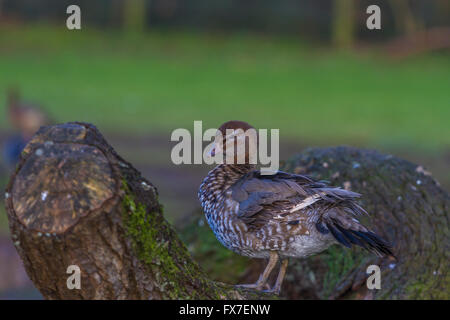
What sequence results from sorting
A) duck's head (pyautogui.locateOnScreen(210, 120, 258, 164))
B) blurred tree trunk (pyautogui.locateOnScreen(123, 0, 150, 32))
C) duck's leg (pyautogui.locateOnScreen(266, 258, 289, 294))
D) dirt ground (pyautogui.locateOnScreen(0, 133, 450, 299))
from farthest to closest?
blurred tree trunk (pyautogui.locateOnScreen(123, 0, 150, 32)) → dirt ground (pyautogui.locateOnScreen(0, 133, 450, 299)) → duck's head (pyautogui.locateOnScreen(210, 120, 258, 164)) → duck's leg (pyautogui.locateOnScreen(266, 258, 289, 294))

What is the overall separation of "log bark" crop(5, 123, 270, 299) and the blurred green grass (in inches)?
421

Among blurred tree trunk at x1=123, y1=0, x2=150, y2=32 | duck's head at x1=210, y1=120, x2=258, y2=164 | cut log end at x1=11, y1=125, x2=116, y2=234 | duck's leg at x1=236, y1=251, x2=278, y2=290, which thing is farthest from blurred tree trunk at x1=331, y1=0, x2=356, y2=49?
cut log end at x1=11, y1=125, x2=116, y2=234

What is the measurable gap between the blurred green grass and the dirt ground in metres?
0.87

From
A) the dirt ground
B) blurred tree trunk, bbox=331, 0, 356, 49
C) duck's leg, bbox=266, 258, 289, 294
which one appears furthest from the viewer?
blurred tree trunk, bbox=331, 0, 356, 49

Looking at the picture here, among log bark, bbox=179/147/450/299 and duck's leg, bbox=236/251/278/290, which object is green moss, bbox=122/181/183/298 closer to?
duck's leg, bbox=236/251/278/290

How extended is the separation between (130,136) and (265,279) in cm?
990

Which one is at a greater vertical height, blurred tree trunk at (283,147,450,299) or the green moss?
the green moss

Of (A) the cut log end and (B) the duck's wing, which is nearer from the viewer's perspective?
(A) the cut log end

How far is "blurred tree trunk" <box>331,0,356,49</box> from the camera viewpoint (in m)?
27.1

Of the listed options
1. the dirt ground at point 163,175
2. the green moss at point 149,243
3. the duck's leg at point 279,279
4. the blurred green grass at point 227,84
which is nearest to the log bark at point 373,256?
the duck's leg at point 279,279

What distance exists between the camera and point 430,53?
26688 mm

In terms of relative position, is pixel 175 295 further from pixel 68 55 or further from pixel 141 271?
pixel 68 55

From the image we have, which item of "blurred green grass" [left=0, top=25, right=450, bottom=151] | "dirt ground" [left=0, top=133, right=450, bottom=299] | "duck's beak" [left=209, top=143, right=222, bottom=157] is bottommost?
"dirt ground" [left=0, top=133, right=450, bottom=299]
